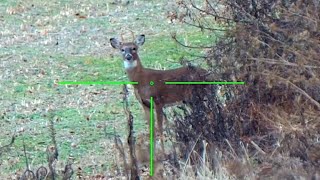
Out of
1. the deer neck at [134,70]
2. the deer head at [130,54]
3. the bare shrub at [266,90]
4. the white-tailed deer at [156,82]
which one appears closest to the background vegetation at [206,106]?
the bare shrub at [266,90]

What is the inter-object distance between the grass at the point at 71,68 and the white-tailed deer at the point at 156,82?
0.42 meters

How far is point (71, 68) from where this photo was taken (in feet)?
55.0

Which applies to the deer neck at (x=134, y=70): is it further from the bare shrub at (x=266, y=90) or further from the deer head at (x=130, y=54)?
the bare shrub at (x=266, y=90)

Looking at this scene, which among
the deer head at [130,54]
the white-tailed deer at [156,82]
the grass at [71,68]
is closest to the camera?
the white-tailed deer at [156,82]

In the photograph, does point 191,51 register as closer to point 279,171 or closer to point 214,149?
point 214,149

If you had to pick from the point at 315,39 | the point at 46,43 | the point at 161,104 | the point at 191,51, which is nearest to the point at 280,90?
the point at 315,39

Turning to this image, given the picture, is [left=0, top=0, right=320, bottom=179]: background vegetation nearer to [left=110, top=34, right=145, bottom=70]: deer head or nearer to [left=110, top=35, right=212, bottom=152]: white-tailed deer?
[left=110, top=35, right=212, bottom=152]: white-tailed deer

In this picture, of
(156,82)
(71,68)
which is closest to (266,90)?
(156,82)

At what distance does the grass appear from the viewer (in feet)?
40.2

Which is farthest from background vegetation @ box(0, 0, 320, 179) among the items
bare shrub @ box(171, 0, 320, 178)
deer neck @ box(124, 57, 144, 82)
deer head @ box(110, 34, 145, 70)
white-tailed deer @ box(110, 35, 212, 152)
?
deer head @ box(110, 34, 145, 70)

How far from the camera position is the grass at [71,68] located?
12.2 meters

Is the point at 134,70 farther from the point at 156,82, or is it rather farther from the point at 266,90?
the point at 266,90

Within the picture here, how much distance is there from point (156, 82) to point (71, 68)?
4554 millimetres

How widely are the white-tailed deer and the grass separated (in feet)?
1.37
